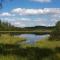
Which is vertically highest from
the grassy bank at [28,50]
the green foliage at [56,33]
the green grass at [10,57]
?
the green foliage at [56,33]

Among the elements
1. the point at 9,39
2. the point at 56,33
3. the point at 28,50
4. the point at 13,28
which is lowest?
the point at 28,50

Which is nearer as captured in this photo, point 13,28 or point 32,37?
point 32,37

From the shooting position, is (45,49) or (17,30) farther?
(17,30)

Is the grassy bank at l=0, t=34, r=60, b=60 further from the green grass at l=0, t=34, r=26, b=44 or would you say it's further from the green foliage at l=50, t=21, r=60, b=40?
the green foliage at l=50, t=21, r=60, b=40

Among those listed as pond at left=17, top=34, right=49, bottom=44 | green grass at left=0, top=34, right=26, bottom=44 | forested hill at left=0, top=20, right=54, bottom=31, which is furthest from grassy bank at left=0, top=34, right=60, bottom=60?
forested hill at left=0, top=20, right=54, bottom=31

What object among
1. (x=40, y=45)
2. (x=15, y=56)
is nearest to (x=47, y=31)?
(x=40, y=45)

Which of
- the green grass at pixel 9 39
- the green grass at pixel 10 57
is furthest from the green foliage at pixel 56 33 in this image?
the green grass at pixel 10 57

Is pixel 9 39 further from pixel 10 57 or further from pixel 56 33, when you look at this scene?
pixel 56 33

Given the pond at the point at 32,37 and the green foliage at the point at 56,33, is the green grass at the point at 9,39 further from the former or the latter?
the green foliage at the point at 56,33

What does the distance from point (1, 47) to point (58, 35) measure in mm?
1806

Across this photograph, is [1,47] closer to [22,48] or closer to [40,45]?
[22,48]

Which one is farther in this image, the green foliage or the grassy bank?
the green foliage

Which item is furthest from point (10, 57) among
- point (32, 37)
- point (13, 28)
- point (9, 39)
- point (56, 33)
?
point (56, 33)

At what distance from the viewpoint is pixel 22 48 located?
15.8 feet
